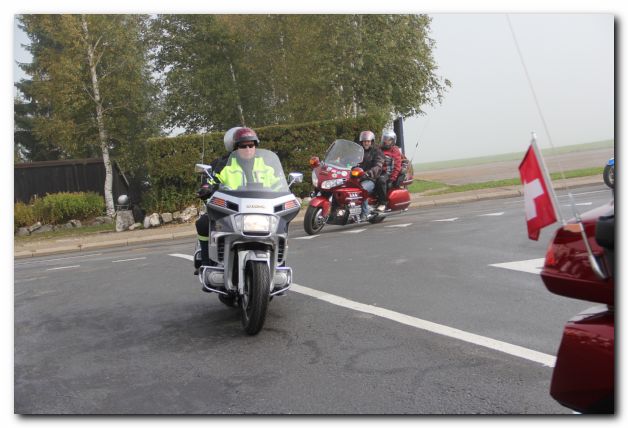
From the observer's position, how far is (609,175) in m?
3.46

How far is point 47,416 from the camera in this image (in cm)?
337

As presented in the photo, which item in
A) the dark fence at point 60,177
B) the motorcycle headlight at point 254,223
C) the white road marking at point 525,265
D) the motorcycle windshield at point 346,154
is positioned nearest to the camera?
the dark fence at point 60,177

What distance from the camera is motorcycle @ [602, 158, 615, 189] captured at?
3.38 metres

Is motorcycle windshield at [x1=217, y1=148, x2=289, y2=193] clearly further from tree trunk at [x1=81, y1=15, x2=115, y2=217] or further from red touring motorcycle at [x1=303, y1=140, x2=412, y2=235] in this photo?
red touring motorcycle at [x1=303, y1=140, x2=412, y2=235]

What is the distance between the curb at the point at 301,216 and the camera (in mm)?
4294

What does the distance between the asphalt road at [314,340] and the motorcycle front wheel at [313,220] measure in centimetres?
249

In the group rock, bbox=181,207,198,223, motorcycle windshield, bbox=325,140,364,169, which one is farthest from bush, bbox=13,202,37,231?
rock, bbox=181,207,198,223

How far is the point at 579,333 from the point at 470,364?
1517mm

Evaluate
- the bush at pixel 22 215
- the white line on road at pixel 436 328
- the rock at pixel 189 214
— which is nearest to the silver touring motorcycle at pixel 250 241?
the white line on road at pixel 436 328

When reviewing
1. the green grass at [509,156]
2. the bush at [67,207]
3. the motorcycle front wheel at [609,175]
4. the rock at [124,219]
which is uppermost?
the green grass at [509,156]

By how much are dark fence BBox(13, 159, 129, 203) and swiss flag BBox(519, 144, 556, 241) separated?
3.00 meters

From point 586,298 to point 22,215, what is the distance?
3530mm

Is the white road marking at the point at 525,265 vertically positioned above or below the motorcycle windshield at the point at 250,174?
below

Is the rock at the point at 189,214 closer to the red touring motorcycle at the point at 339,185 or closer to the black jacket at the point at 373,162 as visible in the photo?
the red touring motorcycle at the point at 339,185
